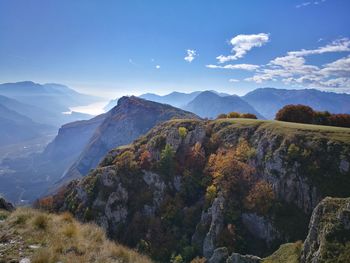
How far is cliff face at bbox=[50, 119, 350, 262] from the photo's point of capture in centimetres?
4844

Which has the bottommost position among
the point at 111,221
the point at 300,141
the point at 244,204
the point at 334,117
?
the point at 111,221

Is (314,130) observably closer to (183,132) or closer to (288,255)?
(183,132)

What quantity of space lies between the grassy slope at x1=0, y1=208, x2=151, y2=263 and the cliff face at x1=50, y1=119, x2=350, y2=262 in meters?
34.2

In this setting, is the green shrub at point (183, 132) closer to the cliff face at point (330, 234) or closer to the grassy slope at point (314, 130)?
the grassy slope at point (314, 130)

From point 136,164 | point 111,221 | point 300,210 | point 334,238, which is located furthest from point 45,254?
point 136,164

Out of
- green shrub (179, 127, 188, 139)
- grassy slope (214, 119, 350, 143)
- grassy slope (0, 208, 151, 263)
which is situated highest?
grassy slope (214, 119, 350, 143)

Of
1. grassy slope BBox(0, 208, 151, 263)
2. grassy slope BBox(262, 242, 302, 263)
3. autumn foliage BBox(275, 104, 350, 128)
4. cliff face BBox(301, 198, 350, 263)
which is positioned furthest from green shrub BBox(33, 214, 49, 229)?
autumn foliage BBox(275, 104, 350, 128)

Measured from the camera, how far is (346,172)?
4647cm

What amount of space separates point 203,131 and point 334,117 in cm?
3478

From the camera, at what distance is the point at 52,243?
12.4m

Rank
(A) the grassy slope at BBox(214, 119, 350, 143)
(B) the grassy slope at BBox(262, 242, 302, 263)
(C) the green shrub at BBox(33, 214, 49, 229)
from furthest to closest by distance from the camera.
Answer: (A) the grassy slope at BBox(214, 119, 350, 143) < (B) the grassy slope at BBox(262, 242, 302, 263) < (C) the green shrub at BBox(33, 214, 49, 229)

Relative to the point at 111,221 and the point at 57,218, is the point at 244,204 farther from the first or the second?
the point at 57,218

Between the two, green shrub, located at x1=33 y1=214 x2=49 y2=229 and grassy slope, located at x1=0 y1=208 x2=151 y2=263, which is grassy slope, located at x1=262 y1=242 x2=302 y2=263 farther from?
green shrub, located at x1=33 y1=214 x2=49 y2=229

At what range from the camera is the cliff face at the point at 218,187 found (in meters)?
48.4
